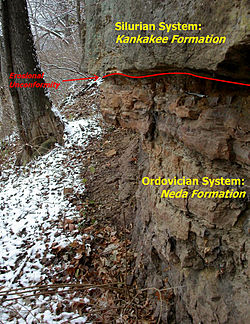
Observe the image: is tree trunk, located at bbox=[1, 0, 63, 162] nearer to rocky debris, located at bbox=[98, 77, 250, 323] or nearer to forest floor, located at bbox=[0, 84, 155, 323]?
forest floor, located at bbox=[0, 84, 155, 323]

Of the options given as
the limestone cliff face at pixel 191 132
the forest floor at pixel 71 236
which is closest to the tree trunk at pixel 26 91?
the forest floor at pixel 71 236

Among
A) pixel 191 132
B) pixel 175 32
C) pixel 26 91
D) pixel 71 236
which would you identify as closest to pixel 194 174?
pixel 191 132

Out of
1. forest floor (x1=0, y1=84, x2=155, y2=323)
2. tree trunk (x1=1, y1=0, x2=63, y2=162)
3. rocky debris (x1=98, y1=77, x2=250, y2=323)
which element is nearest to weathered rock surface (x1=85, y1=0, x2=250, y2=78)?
rocky debris (x1=98, y1=77, x2=250, y2=323)

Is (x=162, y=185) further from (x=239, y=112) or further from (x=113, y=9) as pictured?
(x=113, y=9)

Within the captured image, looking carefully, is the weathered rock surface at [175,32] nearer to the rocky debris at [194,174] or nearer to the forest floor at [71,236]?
the rocky debris at [194,174]

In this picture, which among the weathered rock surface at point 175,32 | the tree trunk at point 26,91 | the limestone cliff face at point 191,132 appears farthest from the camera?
the tree trunk at point 26,91

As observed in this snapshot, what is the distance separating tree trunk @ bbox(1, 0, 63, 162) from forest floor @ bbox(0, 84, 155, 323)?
18.2 inches

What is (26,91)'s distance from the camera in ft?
18.6

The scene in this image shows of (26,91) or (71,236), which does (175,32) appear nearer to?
(71,236)

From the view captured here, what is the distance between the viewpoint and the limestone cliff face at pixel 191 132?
4.92 ft

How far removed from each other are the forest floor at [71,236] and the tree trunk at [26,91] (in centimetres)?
46

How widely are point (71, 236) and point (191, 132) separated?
2740mm

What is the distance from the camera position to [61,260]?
3633mm

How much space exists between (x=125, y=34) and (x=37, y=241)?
333cm
